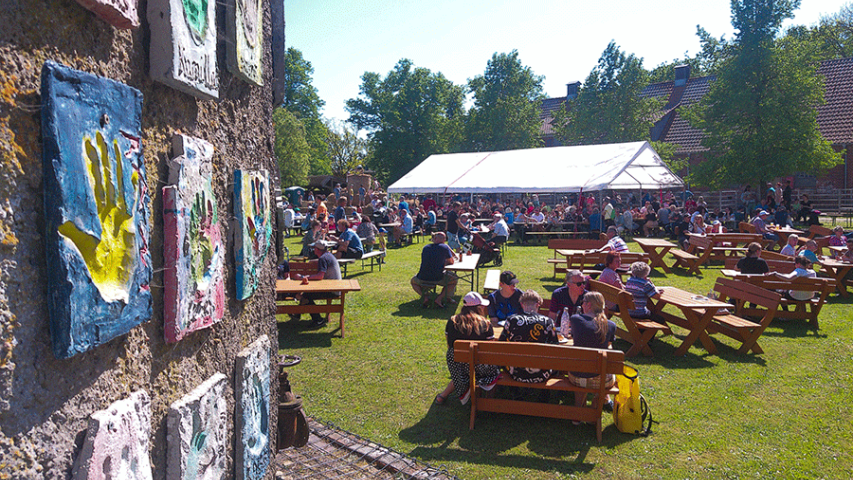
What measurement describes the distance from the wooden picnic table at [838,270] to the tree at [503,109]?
3469cm

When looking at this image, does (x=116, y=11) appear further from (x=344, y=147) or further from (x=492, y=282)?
(x=344, y=147)

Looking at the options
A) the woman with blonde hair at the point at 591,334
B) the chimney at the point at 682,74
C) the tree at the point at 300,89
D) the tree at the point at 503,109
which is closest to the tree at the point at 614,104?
the tree at the point at 503,109

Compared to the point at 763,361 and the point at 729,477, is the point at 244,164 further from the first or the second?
the point at 763,361

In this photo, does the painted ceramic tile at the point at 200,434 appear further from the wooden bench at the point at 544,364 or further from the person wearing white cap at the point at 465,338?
the person wearing white cap at the point at 465,338

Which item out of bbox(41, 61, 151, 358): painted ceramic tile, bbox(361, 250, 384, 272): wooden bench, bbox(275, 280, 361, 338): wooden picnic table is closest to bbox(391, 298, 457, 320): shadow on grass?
bbox(275, 280, 361, 338): wooden picnic table

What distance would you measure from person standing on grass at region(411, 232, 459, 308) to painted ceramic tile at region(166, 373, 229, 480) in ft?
22.1

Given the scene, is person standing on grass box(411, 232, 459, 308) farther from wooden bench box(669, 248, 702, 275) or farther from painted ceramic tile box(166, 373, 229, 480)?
painted ceramic tile box(166, 373, 229, 480)

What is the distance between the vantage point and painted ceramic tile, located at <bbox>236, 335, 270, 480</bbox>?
9.87 feet

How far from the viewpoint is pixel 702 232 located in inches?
582

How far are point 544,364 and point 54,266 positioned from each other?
3.99m

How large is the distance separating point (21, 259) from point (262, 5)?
241cm

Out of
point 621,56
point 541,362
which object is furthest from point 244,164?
point 621,56

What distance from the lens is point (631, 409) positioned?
195 inches

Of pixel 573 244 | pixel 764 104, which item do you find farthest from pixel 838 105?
pixel 573 244
